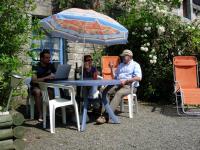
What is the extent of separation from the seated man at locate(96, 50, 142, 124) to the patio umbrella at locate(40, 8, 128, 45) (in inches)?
20.5

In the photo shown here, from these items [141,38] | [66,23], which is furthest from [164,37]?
[66,23]

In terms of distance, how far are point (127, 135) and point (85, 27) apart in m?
2.58

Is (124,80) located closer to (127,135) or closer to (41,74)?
(127,135)

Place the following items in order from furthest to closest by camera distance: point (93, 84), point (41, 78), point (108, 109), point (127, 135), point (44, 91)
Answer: point (41, 78) < point (108, 109) < point (44, 91) < point (93, 84) < point (127, 135)

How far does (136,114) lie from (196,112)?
1.35 m

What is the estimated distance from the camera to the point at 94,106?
7.85 m

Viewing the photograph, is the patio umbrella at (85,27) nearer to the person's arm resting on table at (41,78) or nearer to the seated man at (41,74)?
the seated man at (41,74)

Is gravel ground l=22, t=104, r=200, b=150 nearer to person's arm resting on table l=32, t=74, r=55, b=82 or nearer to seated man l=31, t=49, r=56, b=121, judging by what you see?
seated man l=31, t=49, r=56, b=121

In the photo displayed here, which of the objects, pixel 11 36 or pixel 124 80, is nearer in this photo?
pixel 11 36

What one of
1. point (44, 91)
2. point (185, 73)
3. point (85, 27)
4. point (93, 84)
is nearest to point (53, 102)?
point (44, 91)

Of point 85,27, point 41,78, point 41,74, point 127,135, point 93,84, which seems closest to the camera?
point 127,135

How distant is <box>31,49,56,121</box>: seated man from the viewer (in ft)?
23.9

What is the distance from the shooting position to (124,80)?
7488 millimetres

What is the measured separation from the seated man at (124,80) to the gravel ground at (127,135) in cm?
37
